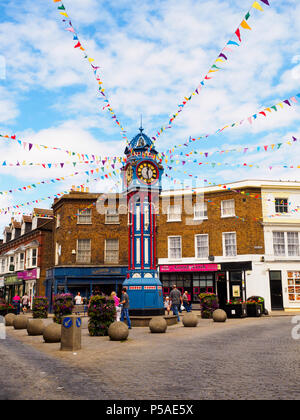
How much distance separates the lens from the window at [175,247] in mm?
31561

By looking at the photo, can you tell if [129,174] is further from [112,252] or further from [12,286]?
[12,286]

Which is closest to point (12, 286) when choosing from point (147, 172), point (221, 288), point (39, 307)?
point (39, 307)

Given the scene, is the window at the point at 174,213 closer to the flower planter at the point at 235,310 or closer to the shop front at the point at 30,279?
the flower planter at the point at 235,310

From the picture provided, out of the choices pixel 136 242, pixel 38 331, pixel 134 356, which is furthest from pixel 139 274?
pixel 134 356

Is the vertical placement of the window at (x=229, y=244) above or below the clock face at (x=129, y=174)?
below

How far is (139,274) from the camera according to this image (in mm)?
19109

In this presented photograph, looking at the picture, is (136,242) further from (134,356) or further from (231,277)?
(231,277)

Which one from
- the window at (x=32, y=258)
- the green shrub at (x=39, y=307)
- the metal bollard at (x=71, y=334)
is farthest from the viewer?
the window at (x=32, y=258)

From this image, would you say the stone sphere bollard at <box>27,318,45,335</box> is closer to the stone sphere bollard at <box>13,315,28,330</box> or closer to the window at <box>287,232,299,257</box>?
the stone sphere bollard at <box>13,315,28,330</box>

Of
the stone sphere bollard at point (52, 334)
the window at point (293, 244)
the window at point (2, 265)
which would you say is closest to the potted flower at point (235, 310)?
the window at point (293, 244)

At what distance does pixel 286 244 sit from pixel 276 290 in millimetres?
3469

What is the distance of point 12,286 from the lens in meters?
43.1

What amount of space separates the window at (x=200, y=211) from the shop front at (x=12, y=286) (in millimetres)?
19276
